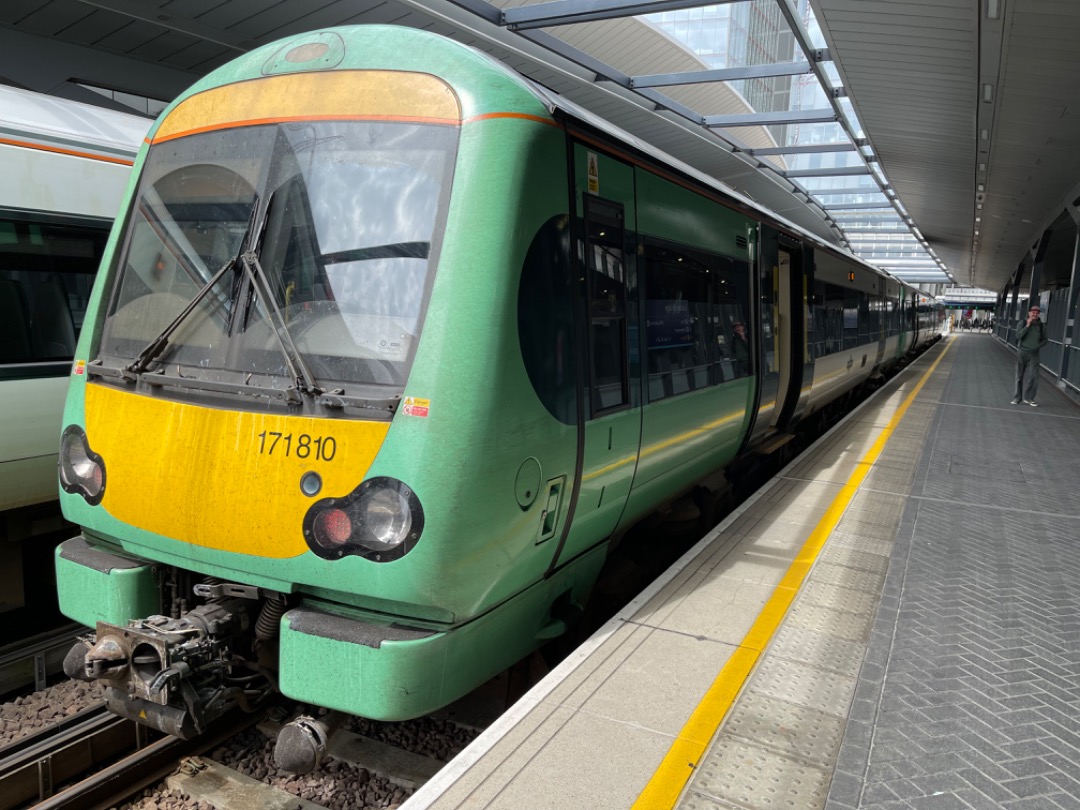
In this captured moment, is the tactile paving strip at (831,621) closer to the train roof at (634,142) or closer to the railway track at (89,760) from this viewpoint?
the train roof at (634,142)

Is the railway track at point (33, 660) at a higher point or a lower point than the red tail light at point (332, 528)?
lower

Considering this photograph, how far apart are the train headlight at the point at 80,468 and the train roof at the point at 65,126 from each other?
2471 mm

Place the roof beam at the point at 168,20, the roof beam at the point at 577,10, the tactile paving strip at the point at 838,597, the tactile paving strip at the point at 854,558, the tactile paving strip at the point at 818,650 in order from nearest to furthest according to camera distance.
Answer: the tactile paving strip at the point at 818,650, the tactile paving strip at the point at 838,597, the tactile paving strip at the point at 854,558, the roof beam at the point at 168,20, the roof beam at the point at 577,10

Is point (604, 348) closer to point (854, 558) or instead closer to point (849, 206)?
point (854, 558)

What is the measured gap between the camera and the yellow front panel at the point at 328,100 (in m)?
3.26

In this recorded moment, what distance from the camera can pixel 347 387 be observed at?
311 centimetres

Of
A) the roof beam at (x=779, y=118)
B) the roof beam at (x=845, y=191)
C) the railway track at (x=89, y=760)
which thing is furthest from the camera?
the roof beam at (x=845, y=191)

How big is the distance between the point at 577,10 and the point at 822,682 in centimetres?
1105

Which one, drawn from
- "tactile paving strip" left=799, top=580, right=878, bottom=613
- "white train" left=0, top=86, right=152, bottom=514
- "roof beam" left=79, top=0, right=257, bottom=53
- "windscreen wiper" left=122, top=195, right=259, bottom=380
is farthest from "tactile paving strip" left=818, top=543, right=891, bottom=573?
"roof beam" left=79, top=0, right=257, bottom=53

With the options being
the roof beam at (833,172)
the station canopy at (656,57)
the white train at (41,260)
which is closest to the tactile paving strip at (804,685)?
the white train at (41,260)

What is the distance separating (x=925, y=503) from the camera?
7.08 metres

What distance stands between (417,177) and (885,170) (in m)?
22.1

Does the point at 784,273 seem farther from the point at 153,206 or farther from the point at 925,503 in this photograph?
the point at 153,206

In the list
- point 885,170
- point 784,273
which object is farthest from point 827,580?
point 885,170
